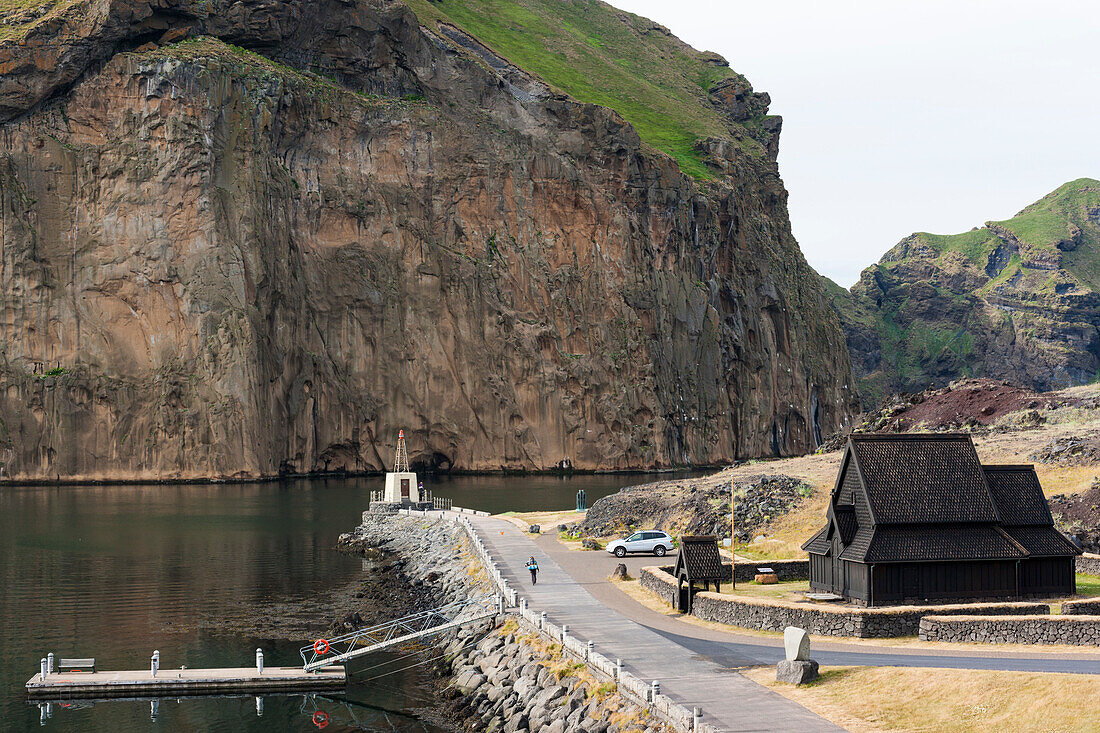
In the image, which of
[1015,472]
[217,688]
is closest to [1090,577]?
[1015,472]

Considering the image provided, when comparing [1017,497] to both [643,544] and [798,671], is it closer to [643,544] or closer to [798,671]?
[798,671]

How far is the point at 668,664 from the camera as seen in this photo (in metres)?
34.5

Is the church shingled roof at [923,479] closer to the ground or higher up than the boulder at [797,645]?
higher up

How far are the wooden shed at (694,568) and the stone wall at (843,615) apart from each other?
2942mm

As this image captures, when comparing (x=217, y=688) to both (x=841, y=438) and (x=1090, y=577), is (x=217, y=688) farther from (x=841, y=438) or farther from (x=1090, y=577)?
(x=841, y=438)

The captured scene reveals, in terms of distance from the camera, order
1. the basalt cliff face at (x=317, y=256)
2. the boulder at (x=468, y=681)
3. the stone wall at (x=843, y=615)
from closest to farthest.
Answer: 1. the stone wall at (x=843, y=615)
2. the boulder at (x=468, y=681)
3. the basalt cliff face at (x=317, y=256)

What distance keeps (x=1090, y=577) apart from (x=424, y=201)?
137081 mm

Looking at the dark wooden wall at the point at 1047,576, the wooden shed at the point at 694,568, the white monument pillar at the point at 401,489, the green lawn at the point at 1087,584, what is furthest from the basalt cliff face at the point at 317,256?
the dark wooden wall at the point at 1047,576

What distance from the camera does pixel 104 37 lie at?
155 metres

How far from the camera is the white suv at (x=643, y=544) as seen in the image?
209 feet

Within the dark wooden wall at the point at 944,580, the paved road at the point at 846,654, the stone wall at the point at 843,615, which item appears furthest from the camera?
the dark wooden wall at the point at 944,580

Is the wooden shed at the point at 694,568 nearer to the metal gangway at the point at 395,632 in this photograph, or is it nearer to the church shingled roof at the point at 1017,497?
the metal gangway at the point at 395,632

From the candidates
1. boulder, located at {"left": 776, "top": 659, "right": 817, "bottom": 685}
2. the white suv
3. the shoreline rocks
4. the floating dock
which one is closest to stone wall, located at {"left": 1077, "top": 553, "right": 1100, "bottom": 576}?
the white suv

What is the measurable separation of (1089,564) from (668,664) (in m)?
26.8
